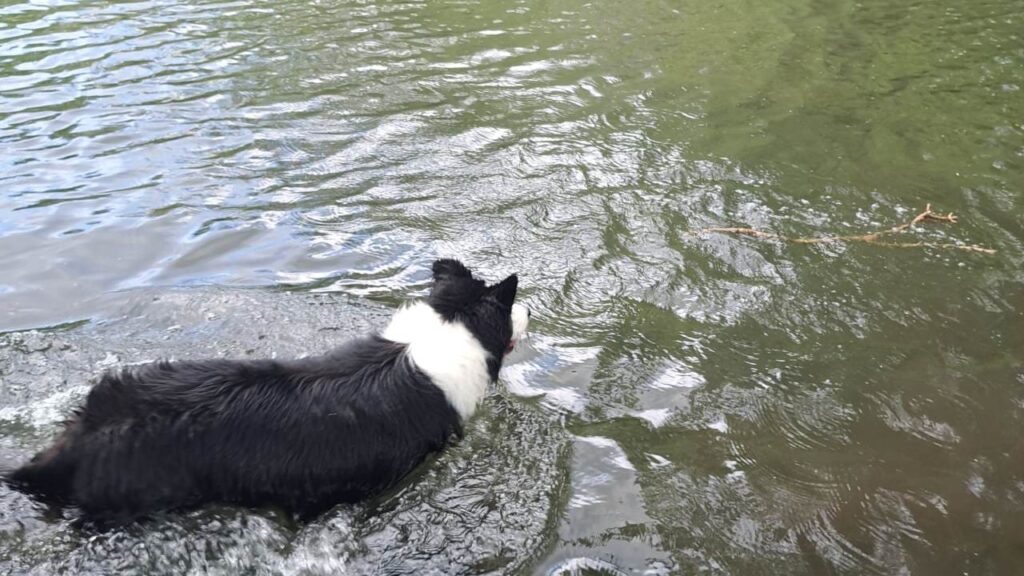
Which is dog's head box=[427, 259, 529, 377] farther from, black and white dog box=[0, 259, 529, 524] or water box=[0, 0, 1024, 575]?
water box=[0, 0, 1024, 575]

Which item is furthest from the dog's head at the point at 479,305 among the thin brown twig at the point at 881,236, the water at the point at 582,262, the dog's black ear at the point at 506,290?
the thin brown twig at the point at 881,236

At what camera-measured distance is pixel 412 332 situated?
3.89 m

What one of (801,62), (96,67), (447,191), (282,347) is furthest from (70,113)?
(801,62)

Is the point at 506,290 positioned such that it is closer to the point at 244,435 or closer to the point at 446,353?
the point at 446,353

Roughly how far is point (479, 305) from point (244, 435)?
1.26 meters

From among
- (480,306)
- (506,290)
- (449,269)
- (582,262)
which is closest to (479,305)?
(480,306)

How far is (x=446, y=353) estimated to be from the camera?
3812mm

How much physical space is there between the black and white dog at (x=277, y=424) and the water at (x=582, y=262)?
168mm

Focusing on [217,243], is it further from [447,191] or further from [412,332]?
[412,332]

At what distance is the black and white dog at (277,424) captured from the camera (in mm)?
3182

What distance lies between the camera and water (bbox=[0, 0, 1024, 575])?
3.58 meters

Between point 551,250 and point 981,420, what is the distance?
2.82m

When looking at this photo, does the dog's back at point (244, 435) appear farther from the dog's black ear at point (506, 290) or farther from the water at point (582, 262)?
the dog's black ear at point (506, 290)

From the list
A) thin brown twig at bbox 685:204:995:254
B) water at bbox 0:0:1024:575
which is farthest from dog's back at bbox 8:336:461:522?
thin brown twig at bbox 685:204:995:254
